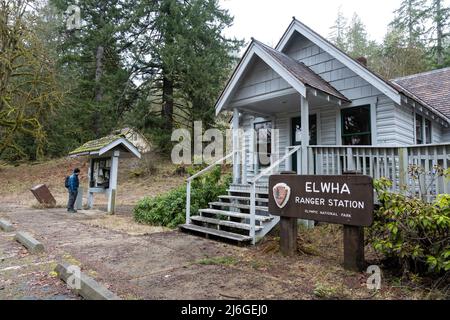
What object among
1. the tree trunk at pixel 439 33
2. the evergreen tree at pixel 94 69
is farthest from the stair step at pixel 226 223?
the tree trunk at pixel 439 33

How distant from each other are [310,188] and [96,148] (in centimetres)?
897

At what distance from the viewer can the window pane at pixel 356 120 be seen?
28.5 ft

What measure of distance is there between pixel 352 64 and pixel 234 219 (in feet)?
17.5

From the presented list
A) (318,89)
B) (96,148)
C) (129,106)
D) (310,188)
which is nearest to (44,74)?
(129,106)

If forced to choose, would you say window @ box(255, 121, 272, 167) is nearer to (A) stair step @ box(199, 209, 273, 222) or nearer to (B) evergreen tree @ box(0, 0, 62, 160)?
(A) stair step @ box(199, 209, 273, 222)

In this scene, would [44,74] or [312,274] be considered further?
[44,74]

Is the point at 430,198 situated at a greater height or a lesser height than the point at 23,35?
lesser

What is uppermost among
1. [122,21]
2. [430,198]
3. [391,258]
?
[122,21]

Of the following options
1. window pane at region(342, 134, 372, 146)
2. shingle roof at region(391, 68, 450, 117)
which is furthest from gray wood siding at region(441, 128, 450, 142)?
window pane at region(342, 134, 372, 146)

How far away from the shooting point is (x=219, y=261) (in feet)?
17.2

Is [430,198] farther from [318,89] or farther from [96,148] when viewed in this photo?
[96,148]

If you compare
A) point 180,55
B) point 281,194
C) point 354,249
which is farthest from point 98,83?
point 354,249

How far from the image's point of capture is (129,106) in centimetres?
1922
